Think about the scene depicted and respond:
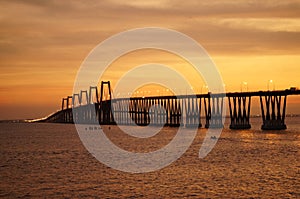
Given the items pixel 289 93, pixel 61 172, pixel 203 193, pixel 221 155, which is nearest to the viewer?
pixel 203 193

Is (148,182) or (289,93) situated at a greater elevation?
(289,93)

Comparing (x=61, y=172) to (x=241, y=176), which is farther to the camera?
(x=61, y=172)

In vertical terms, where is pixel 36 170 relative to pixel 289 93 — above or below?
below

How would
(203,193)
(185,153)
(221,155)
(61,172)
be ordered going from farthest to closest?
(185,153) < (221,155) < (61,172) < (203,193)

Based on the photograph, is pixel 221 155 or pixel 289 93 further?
pixel 289 93

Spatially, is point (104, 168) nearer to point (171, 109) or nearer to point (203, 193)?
point (203, 193)

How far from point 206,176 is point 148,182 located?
5.98m

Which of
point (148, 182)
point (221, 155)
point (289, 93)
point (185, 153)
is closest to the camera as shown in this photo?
point (148, 182)

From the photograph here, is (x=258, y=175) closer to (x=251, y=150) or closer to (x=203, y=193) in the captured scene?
(x=203, y=193)

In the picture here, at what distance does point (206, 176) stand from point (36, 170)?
698 inches

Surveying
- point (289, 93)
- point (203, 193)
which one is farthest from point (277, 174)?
point (289, 93)

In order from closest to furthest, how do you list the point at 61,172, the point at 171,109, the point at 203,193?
the point at 203,193 < the point at 61,172 < the point at 171,109

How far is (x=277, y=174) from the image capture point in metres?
47.8

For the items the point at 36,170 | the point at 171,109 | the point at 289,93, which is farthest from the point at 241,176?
the point at 171,109
